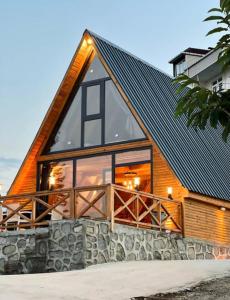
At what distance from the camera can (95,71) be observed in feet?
60.4

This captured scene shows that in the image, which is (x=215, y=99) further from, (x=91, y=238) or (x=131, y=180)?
(x=131, y=180)

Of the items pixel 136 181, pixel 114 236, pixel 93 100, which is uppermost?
pixel 93 100

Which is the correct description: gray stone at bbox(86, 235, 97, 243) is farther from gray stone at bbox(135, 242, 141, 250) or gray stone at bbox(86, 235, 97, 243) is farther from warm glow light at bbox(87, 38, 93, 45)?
warm glow light at bbox(87, 38, 93, 45)

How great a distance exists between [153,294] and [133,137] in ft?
29.0

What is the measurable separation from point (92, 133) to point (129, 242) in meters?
4.88

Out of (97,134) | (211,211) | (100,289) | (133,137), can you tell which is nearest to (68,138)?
(97,134)

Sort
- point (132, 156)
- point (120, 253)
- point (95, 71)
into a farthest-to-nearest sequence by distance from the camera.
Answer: point (95, 71) < point (132, 156) < point (120, 253)

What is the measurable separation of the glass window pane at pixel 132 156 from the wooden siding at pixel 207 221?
170 centimetres

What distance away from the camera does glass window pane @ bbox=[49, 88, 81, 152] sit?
60.4ft

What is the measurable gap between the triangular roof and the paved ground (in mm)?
4752

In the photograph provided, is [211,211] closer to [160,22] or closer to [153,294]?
[153,294]

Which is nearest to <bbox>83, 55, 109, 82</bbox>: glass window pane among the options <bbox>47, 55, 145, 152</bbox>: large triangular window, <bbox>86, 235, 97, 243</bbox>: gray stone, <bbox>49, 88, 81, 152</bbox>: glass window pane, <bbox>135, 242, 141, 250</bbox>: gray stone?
<bbox>47, 55, 145, 152</bbox>: large triangular window

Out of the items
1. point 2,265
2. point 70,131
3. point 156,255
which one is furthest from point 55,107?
point 156,255

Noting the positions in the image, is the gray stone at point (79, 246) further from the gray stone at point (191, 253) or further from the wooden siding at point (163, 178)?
the gray stone at point (191, 253)
